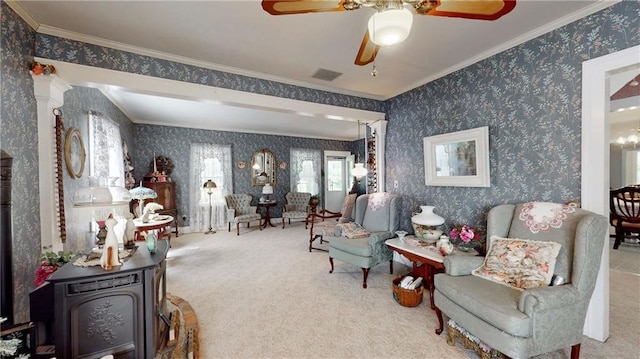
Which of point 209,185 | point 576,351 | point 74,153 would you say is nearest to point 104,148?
point 74,153

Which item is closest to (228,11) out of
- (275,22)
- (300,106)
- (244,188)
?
(275,22)

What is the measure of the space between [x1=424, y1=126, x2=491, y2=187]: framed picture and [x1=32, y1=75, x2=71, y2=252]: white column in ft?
12.7

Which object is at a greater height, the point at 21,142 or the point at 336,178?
the point at 21,142

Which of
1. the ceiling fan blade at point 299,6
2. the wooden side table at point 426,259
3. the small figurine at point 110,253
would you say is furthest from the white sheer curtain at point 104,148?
the wooden side table at point 426,259

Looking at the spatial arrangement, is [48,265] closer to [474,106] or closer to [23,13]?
[23,13]

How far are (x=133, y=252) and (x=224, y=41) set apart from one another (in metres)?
2.00

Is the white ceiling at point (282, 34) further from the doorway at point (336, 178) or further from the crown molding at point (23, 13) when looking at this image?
the doorway at point (336, 178)

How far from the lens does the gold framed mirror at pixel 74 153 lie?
8.20 feet

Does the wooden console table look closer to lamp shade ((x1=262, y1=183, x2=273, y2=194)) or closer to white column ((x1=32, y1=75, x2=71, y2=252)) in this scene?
white column ((x1=32, y1=75, x2=71, y2=252))

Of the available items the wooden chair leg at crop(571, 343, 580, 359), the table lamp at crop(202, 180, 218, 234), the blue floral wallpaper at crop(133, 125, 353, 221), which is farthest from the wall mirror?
the wooden chair leg at crop(571, 343, 580, 359)

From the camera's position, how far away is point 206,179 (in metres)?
6.35

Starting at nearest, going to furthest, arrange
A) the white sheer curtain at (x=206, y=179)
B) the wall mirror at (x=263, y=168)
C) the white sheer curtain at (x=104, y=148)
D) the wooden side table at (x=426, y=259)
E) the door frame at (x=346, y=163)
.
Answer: the wooden side table at (x=426, y=259)
the white sheer curtain at (x=104, y=148)
the white sheer curtain at (x=206, y=179)
the wall mirror at (x=263, y=168)
the door frame at (x=346, y=163)

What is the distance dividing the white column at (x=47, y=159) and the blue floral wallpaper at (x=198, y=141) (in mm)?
3993

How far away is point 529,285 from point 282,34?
2.78 meters
